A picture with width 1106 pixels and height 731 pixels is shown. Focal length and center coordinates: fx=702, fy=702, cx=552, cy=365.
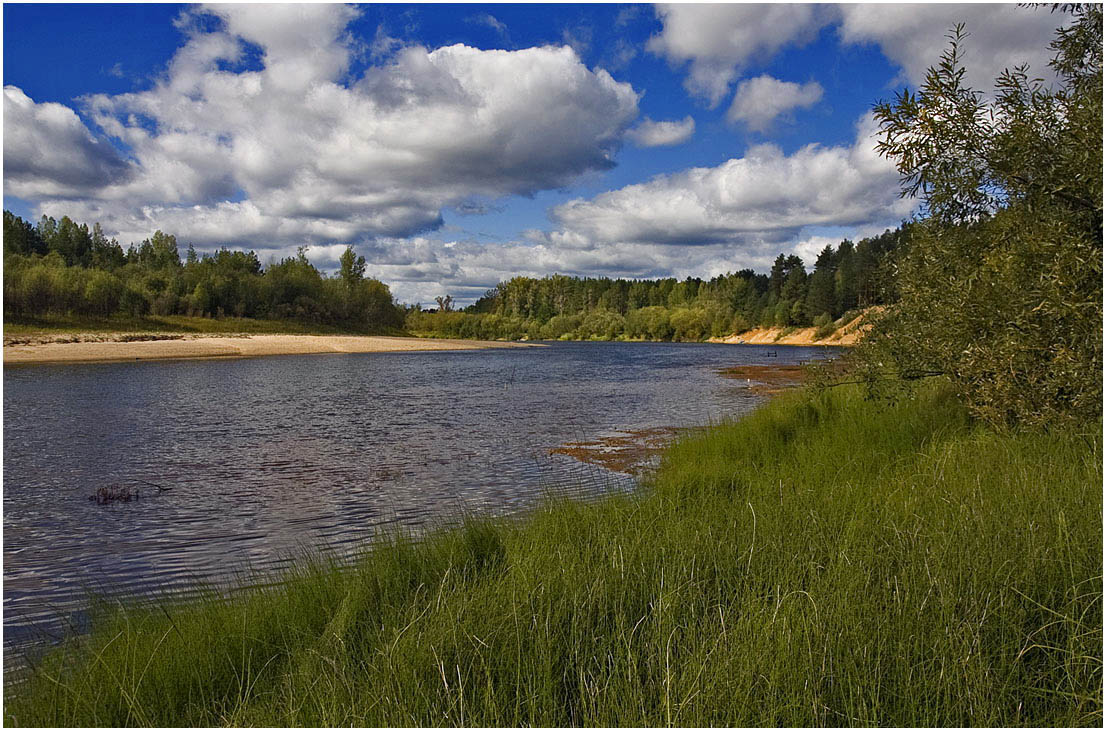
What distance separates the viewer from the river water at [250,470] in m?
8.95

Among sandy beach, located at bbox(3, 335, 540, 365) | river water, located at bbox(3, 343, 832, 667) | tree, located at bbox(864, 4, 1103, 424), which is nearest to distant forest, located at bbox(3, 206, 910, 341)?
sandy beach, located at bbox(3, 335, 540, 365)

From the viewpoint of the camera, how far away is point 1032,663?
3.97 metres

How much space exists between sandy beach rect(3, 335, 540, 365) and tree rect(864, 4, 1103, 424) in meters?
62.8

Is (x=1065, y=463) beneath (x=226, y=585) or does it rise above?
above

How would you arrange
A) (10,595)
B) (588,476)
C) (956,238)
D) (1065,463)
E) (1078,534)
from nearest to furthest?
1. (1078,534)
2. (1065,463)
3. (10,595)
4. (956,238)
5. (588,476)

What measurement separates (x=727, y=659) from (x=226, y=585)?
6129mm

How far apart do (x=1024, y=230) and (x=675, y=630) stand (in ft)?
18.9

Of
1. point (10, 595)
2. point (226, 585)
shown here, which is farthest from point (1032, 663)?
point (10, 595)

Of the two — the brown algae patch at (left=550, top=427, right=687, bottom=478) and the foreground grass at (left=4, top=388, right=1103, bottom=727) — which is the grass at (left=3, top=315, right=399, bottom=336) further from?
the foreground grass at (left=4, top=388, right=1103, bottom=727)

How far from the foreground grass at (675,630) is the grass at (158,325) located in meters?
77.5

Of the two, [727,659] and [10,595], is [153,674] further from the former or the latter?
[10,595]

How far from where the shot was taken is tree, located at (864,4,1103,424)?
6098 millimetres

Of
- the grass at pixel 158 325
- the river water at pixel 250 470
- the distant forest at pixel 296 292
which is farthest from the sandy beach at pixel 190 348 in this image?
the river water at pixel 250 470

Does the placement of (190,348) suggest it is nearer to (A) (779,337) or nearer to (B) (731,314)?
(A) (779,337)
